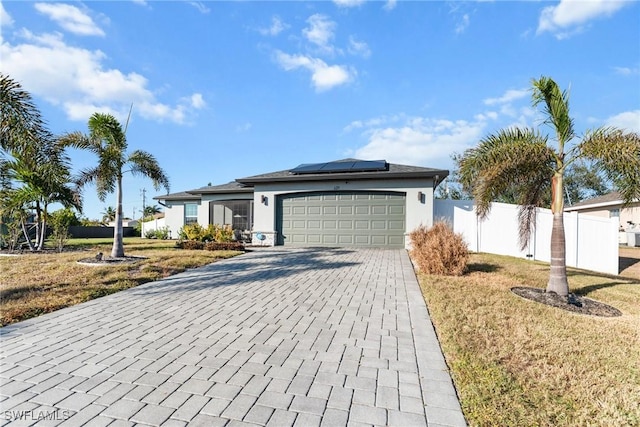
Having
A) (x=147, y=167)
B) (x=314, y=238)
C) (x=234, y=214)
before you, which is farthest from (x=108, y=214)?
(x=314, y=238)

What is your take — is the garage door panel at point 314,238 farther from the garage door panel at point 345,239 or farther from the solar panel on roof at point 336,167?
the solar panel on roof at point 336,167

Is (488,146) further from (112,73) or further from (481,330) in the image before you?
(112,73)

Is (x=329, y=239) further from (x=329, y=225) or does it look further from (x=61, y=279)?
(x=61, y=279)

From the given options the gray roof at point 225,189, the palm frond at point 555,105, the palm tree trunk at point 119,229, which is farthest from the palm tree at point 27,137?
the palm frond at point 555,105

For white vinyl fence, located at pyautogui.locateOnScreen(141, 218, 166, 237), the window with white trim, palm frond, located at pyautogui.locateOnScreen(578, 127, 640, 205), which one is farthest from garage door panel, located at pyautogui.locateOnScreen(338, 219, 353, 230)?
white vinyl fence, located at pyautogui.locateOnScreen(141, 218, 166, 237)

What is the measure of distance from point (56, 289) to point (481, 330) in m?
7.85

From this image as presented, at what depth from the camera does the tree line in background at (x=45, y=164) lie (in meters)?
6.55

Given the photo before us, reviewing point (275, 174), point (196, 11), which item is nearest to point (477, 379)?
point (196, 11)

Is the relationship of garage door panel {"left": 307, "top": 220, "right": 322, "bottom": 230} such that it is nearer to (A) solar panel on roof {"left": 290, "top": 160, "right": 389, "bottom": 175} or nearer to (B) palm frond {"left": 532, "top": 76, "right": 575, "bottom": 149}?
(A) solar panel on roof {"left": 290, "top": 160, "right": 389, "bottom": 175}


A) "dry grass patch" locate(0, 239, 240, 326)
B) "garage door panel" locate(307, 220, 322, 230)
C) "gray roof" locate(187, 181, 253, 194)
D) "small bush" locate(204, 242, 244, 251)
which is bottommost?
"dry grass patch" locate(0, 239, 240, 326)

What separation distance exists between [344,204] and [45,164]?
1087 cm

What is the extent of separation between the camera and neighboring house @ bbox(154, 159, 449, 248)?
1357cm

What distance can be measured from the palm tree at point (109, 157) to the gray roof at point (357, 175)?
5977 millimetres

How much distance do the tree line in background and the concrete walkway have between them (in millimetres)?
4552
